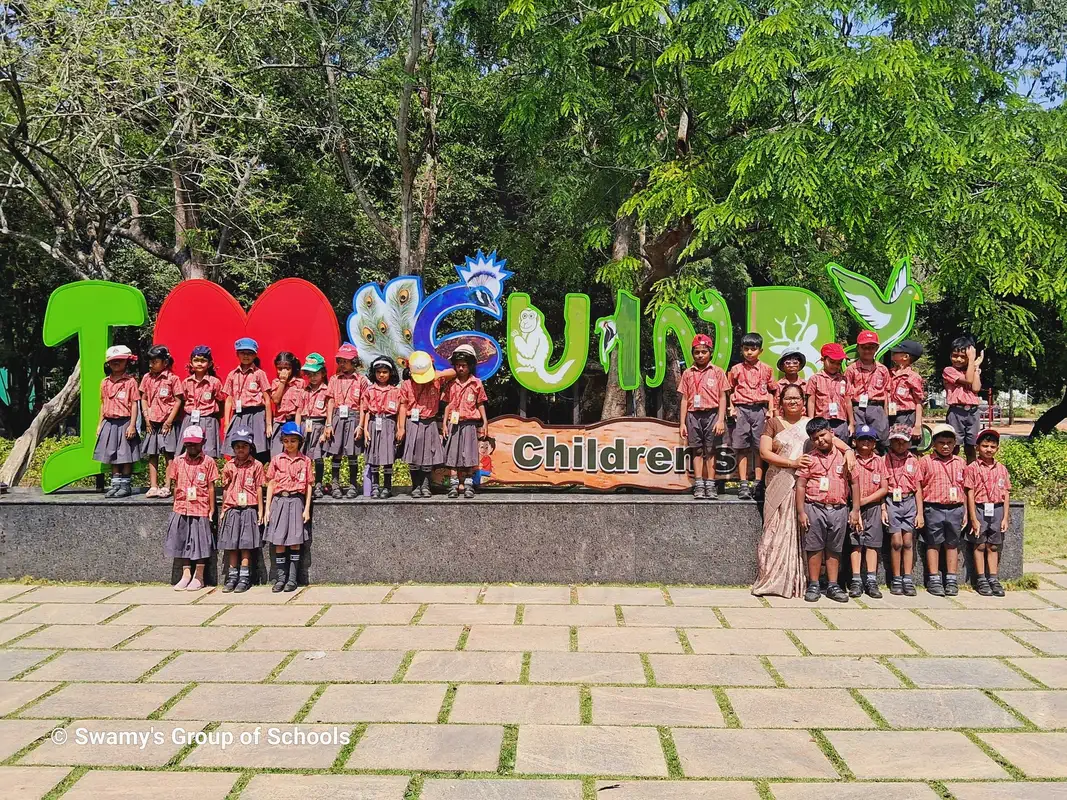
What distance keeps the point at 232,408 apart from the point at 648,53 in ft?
22.3

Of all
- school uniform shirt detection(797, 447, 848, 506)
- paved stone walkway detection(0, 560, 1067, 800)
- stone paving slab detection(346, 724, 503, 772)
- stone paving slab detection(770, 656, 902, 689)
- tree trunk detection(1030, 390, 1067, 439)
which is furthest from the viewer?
tree trunk detection(1030, 390, 1067, 439)

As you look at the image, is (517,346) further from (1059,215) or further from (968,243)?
(1059,215)

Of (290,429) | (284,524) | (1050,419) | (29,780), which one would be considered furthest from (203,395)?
(1050,419)

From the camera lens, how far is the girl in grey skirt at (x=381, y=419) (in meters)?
8.03

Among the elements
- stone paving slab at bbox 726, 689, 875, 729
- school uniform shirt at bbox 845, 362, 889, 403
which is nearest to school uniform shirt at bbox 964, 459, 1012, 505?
school uniform shirt at bbox 845, 362, 889, 403

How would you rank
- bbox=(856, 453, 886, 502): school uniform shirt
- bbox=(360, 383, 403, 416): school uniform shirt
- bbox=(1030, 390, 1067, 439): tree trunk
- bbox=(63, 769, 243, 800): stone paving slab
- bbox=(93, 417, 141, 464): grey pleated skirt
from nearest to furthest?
bbox=(63, 769, 243, 800): stone paving slab
bbox=(856, 453, 886, 502): school uniform shirt
bbox=(360, 383, 403, 416): school uniform shirt
bbox=(93, 417, 141, 464): grey pleated skirt
bbox=(1030, 390, 1067, 439): tree trunk

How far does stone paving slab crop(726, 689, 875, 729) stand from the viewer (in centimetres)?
471

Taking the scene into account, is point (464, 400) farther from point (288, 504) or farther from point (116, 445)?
point (116, 445)

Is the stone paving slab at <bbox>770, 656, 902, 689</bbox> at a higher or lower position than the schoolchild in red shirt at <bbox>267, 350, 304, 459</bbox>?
lower

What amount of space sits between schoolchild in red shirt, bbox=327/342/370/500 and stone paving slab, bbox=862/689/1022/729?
470 centimetres

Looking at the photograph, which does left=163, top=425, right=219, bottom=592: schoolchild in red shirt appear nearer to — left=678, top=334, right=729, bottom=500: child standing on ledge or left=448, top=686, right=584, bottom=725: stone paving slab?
left=448, top=686, right=584, bottom=725: stone paving slab

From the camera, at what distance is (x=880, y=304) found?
27.9 feet

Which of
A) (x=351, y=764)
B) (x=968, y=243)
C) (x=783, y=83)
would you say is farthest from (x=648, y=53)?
(x=351, y=764)

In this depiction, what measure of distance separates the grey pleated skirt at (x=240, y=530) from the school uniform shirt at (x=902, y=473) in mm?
5131
